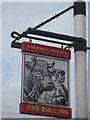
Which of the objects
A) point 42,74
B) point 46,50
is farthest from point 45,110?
point 46,50

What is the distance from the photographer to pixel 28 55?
859 cm

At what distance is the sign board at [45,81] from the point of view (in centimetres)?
827

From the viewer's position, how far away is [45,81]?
862 centimetres

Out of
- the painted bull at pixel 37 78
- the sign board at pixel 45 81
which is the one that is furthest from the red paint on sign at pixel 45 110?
the painted bull at pixel 37 78

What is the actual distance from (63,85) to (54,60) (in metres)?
0.65

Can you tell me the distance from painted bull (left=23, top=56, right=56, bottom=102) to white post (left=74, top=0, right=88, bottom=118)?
74 centimetres

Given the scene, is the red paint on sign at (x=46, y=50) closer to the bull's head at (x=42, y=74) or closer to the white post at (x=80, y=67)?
the bull's head at (x=42, y=74)

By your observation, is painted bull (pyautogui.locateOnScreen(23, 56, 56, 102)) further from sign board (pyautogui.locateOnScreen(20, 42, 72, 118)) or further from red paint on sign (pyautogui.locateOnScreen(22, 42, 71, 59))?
red paint on sign (pyautogui.locateOnScreen(22, 42, 71, 59))

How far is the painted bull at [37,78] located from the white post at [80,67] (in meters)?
0.74

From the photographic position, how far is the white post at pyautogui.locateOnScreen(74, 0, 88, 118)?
898cm

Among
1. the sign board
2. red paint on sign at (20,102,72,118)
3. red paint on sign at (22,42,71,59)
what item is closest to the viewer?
red paint on sign at (20,102,72,118)

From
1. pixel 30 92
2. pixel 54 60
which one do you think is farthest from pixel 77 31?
pixel 30 92

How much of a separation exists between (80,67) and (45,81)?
1.10 m

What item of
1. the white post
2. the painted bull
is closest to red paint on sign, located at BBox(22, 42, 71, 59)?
the painted bull
